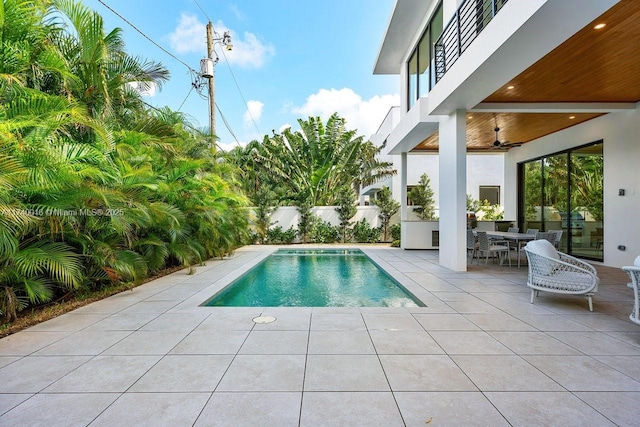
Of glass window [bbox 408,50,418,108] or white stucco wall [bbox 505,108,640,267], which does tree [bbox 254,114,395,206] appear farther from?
white stucco wall [bbox 505,108,640,267]

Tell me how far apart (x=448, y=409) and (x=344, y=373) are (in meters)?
0.86

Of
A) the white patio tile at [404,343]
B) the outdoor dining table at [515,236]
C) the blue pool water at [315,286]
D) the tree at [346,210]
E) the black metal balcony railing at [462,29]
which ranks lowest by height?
the blue pool water at [315,286]

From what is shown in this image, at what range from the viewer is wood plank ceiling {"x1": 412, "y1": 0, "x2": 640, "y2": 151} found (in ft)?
14.0

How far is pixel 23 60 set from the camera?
4.38 meters

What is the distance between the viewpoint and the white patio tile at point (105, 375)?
256cm

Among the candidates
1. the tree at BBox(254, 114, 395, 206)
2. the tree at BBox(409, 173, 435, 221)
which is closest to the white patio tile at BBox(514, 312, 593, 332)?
the tree at BBox(409, 173, 435, 221)

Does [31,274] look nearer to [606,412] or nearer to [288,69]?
[606,412]

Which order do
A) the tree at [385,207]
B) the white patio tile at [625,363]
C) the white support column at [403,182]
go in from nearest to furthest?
the white patio tile at [625,363] < the white support column at [403,182] < the tree at [385,207]

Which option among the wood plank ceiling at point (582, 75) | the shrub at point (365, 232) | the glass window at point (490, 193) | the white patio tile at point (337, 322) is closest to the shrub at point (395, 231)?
the shrub at point (365, 232)

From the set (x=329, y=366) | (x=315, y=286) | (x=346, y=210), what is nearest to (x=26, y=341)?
(x=329, y=366)

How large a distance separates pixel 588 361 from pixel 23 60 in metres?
7.51

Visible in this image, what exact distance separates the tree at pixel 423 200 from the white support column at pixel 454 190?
19.1 ft

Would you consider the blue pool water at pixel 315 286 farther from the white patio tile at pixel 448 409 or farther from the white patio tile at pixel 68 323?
the white patio tile at pixel 448 409

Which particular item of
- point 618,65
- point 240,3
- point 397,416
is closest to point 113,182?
point 397,416
